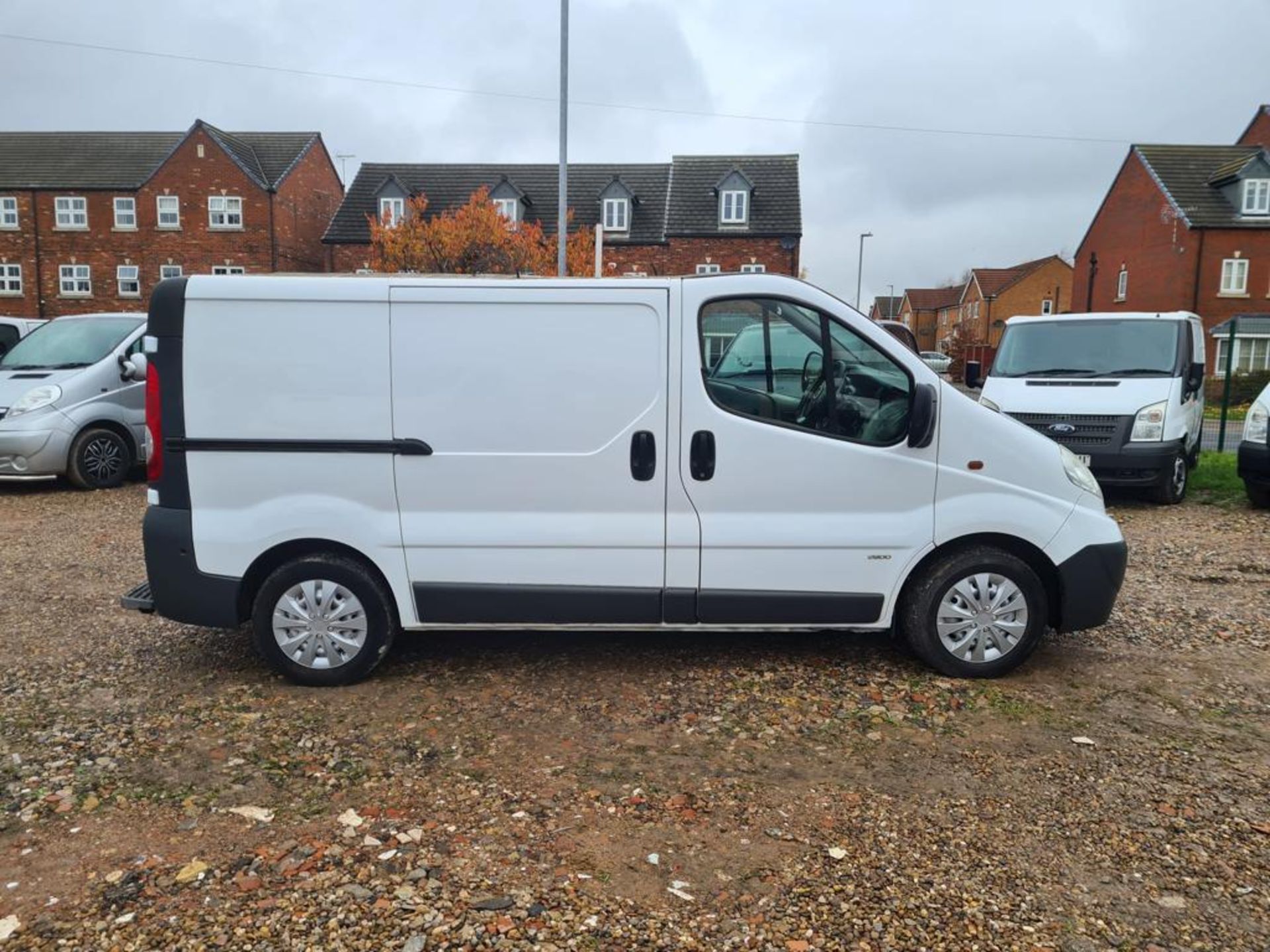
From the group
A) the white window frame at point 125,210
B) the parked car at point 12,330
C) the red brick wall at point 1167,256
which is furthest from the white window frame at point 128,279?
the red brick wall at point 1167,256

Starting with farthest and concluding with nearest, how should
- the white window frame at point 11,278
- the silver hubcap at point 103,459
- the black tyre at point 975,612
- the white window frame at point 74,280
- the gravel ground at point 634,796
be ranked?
the white window frame at point 11,278, the white window frame at point 74,280, the silver hubcap at point 103,459, the black tyre at point 975,612, the gravel ground at point 634,796

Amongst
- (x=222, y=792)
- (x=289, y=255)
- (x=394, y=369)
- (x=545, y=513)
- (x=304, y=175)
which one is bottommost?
(x=222, y=792)

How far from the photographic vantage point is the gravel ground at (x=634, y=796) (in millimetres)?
2865

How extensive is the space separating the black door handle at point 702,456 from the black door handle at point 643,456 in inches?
7.2

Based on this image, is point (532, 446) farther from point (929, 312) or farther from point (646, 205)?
point (929, 312)

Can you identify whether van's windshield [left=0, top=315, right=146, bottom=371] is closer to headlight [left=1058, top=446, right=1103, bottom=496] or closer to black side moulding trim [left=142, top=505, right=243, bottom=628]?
black side moulding trim [left=142, top=505, right=243, bottom=628]

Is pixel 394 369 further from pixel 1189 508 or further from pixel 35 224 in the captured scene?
pixel 35 224

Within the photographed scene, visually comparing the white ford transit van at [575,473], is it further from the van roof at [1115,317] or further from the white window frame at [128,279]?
the white window frame at [128,279]

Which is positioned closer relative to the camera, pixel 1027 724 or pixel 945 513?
pixel 1027 724

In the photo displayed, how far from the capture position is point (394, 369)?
446 cm

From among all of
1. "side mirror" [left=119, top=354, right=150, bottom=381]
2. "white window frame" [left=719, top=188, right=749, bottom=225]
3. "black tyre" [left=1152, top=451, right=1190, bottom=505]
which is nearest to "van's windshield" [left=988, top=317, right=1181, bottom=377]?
"black tyre" [left=1152, top=451, right=1190, bottom=505]

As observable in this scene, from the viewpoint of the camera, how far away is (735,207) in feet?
123

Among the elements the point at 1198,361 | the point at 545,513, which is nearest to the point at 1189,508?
the point at 1198,361

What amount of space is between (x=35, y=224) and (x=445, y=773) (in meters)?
46.2
